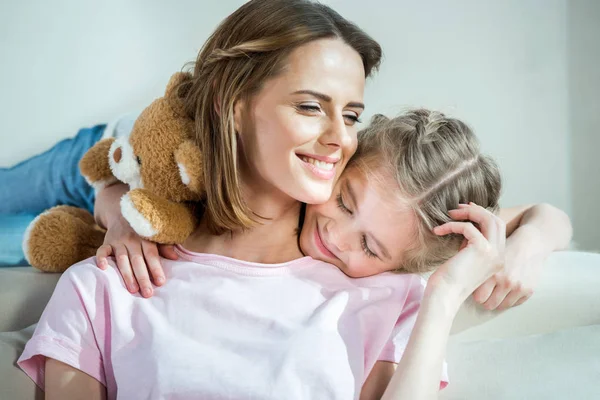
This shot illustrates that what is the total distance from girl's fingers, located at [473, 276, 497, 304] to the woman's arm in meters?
0.72

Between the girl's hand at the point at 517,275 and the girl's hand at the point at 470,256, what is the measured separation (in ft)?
0.21

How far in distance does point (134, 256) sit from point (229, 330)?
0.24 meters

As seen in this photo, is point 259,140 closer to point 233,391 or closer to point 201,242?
point 201,242

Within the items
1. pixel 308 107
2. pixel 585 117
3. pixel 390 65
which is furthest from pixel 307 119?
pixel 585 117

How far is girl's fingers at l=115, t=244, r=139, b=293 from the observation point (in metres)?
1.13

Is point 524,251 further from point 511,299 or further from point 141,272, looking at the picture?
point 141,272

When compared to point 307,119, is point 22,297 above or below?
below

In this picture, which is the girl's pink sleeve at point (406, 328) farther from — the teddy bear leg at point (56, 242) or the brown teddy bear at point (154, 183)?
the teddy bear leg at point (56, 242)

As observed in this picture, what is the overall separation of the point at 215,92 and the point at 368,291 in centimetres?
48

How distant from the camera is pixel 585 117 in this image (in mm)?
1960

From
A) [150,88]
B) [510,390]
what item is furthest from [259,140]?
[150,88]

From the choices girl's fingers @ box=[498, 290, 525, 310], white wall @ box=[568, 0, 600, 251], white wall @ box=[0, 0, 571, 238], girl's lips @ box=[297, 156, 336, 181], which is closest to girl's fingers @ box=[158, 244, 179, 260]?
girl's lips @ box=[297, 156, 336, 181]

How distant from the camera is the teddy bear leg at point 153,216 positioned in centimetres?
114

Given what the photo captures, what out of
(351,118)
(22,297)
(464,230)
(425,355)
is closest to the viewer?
(425,355)
